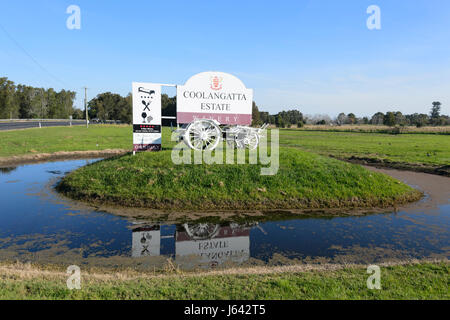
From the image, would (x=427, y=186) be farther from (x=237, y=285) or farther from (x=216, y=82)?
(x=237, y=285)

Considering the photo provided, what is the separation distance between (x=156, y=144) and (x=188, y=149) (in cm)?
217

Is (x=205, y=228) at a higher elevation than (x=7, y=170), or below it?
Answer: below

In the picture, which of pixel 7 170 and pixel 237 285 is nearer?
pixel 237 285

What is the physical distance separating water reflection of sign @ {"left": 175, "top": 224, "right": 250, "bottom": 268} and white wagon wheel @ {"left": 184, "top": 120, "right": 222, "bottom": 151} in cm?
660

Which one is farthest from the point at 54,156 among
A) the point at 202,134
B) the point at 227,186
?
the point at 227,186

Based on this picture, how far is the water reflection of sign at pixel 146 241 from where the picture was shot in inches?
330

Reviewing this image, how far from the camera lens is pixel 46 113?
107 m

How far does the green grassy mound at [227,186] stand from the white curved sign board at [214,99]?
10.1ft

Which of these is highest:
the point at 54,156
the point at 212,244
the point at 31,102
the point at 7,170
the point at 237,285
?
the point at 31,102

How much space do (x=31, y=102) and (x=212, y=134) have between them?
108m

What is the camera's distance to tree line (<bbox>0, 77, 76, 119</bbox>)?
89.7 metres

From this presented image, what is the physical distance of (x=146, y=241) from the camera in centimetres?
919
